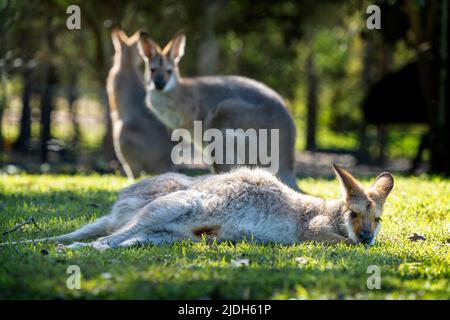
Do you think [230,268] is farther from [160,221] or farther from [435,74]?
[435,74]

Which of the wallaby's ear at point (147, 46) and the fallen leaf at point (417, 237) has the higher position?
the wallaby's ear at point (147, 46)

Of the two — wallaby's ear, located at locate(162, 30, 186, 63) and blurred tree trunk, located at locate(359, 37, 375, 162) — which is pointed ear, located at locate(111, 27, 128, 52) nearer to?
wallaby's ear, located at locate(162, 30, 186, 63)

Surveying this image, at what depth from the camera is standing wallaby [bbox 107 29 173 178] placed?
11562 millimetres

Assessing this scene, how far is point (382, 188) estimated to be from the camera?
241 inches

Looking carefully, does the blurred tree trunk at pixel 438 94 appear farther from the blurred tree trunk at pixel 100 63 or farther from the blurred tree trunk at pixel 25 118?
the blurred tree trunk at pixel 25 118

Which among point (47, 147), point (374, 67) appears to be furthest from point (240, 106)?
point (374, 67)

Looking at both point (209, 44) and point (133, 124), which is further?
point (209, 44)

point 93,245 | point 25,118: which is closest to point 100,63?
point 25,118

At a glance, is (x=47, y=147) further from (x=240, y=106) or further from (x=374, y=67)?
(x=374, y=67)

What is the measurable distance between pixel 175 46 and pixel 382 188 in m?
5.60

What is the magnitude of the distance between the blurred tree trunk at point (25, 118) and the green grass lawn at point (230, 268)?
12.4m

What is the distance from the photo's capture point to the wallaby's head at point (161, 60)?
414 inches

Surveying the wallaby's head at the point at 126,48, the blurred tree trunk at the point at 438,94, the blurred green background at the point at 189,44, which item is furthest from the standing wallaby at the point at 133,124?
the blurred tree trunk at the point at 438,94
